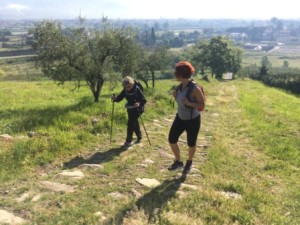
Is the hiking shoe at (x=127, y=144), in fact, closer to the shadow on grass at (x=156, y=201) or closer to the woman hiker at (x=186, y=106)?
the woman hiker at (x=186, y=106)

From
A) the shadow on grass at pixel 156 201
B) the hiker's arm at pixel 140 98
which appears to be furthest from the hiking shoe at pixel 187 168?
the hiker's arm at pixel 140 98

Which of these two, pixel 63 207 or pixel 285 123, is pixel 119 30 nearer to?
pixel 285 123

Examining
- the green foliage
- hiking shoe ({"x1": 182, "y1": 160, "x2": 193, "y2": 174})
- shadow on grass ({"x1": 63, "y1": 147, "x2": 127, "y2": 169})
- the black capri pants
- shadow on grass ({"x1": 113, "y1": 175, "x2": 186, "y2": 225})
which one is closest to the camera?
shadow on grass ({"x1": 113, "y1": 175, "x2": 186, "y2": 225})

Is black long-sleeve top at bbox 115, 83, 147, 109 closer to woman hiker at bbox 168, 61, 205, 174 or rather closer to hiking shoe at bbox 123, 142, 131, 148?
hiking shoe at bbox 123, 142, 131, 148

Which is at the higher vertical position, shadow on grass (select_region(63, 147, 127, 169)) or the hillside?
the hillside

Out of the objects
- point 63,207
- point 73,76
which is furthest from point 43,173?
point 73,76

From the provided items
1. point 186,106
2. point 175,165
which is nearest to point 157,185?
point 175,165

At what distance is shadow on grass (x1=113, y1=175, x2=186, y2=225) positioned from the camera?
6.26 meters

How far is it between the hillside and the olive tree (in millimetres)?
4538

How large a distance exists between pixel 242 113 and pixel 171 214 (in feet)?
40.0

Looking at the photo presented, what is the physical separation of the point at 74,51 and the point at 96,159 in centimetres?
812

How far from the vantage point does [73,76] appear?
16.8 m

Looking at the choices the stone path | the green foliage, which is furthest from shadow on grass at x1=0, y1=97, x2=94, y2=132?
the green foliage

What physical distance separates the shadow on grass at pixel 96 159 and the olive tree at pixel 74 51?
24.1ft
